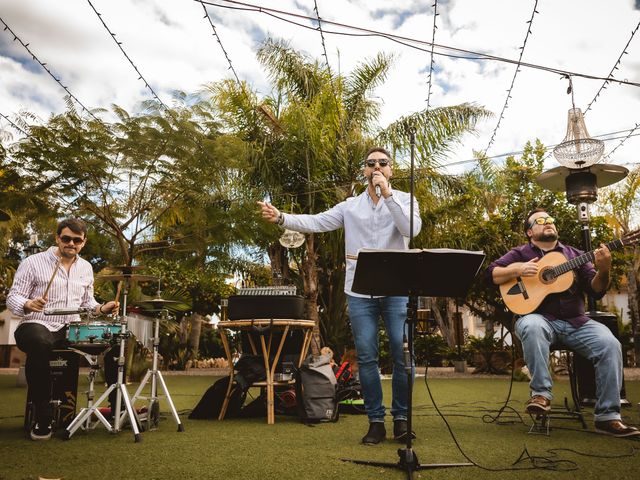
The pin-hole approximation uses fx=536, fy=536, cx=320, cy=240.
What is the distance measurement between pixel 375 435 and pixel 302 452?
0.58 metres

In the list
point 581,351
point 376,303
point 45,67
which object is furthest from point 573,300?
point 45,67

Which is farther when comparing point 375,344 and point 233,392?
point 233,392

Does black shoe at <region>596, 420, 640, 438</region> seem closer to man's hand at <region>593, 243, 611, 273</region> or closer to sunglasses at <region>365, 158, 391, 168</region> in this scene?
man's hand at <region>593, 243, 611, 273</region>

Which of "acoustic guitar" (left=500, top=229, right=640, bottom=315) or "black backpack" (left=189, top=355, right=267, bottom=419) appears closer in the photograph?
"acoustic guitar" (left=500, top=229, right=640, bottom=315)

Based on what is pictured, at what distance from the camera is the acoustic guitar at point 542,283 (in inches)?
166

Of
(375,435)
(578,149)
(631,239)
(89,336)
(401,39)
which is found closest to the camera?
(375,435)

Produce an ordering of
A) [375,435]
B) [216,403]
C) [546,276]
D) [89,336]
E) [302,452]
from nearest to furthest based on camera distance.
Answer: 1. [302,452]
2. [375,435]
3. [89,336]
4. [546,276]
5. [216,403]

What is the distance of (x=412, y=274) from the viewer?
308 cm

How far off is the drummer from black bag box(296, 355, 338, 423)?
183 cm

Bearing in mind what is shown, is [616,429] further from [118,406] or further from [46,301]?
[46,301]

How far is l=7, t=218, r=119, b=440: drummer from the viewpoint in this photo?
4074 millimetres

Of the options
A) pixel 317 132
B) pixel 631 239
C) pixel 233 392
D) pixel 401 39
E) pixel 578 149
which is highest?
pixel 317 132

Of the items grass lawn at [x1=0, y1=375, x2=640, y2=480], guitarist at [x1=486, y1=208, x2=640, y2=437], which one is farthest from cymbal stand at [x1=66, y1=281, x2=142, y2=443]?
guitarist at [x1=486, y1=208, x2=640, y2=437]

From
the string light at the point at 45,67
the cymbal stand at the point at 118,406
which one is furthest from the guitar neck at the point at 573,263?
the string light at the point at 45,67
